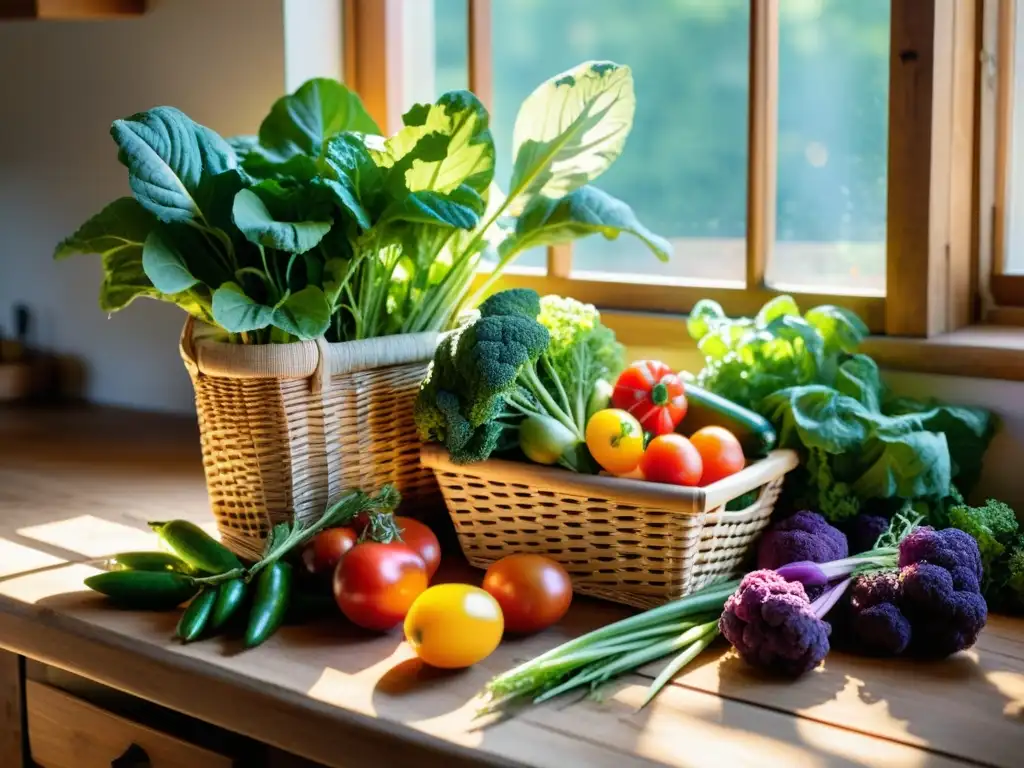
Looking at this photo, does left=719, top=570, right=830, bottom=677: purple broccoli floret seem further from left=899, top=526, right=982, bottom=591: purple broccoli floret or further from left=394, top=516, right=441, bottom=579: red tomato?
left=394, top=516, right=441, bottom=579: red tomato

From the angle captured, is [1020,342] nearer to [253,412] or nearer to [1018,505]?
[1018,505]

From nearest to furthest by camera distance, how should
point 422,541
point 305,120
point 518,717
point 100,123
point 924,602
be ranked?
point 518,717 < point 924,602 < point 422,541 < point 305,120 < point 100,123

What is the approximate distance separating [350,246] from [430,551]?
0.33 m

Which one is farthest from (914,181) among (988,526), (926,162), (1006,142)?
(988,526)

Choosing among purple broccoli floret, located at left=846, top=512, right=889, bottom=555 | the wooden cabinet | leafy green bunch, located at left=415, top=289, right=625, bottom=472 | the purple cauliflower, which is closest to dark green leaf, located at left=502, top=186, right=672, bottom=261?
leafy green bunch, located at left=415, top=289, right=625, bottom=472

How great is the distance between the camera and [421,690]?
105cm

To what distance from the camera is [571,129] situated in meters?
1.45

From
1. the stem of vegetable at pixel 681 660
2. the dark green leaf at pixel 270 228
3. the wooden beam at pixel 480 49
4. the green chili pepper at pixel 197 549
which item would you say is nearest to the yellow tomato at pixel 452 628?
the stem of vegetable at pixel 681 660

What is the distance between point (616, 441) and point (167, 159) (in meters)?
0.54

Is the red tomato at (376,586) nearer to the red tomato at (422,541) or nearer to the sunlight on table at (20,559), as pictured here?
the red tomato at (422,541)

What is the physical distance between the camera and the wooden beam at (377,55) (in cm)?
188

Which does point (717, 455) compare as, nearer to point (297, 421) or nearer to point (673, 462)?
point (673, 462)

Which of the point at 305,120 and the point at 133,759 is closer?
the point at 133,759

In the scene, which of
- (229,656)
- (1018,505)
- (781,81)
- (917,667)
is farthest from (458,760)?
(781,81)
